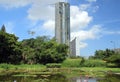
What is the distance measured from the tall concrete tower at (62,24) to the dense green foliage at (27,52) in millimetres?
70596

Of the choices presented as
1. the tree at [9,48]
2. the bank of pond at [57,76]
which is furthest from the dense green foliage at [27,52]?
the bank of pond at [57,76]

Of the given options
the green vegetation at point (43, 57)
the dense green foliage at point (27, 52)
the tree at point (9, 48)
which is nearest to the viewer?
the tree at point (9, 48)

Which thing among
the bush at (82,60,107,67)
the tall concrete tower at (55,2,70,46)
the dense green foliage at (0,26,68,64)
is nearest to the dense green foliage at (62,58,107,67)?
the bush at (82,60,107,67)

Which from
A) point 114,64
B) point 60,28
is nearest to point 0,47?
point 114,64

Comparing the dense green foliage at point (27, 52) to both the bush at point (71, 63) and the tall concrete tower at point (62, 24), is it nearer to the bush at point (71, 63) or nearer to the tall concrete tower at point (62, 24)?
the bush at point (71, 63)

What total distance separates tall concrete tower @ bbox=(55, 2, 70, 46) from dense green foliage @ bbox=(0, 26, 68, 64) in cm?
7060

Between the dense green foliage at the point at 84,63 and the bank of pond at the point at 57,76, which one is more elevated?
the dense green foliage at the point at 84,63

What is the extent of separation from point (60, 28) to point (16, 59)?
83737 mm

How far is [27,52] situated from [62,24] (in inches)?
3186

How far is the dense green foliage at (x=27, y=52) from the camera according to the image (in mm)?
59125

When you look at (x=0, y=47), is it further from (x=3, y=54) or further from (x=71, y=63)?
(x=71, y=63)

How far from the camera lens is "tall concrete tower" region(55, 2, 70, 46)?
14412 centimetres

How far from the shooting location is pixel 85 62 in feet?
220

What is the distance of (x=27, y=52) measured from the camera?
68250 millimetres
